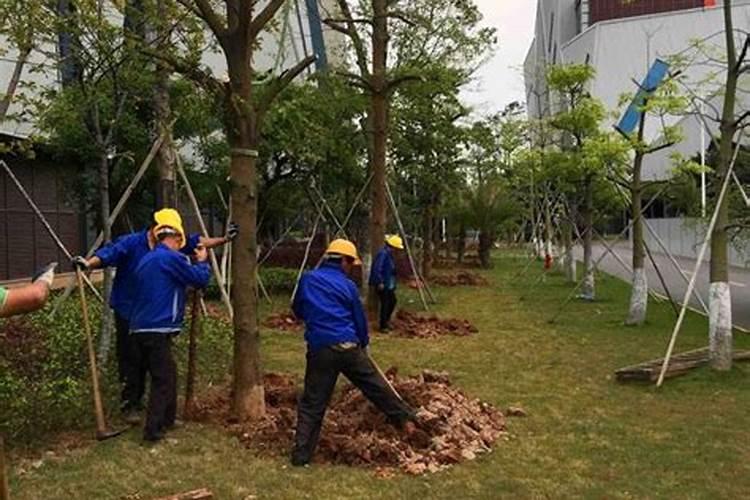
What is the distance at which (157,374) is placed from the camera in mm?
6891

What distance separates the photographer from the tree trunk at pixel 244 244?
7.55 meters

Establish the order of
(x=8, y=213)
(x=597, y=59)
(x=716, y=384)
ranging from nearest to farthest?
(x=716, y=384) < (x=8, y=213) < (x=597, y=59)

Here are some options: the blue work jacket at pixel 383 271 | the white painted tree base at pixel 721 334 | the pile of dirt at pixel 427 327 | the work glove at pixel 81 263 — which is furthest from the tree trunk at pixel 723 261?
the work glove at pixel 81 263

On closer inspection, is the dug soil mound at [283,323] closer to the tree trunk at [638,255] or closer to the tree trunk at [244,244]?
the tree trunk at [638,255]

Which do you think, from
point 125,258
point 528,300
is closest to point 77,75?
point 125,258

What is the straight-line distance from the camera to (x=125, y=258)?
7.59 meters

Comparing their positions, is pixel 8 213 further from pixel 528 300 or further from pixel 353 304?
pixel 353 304

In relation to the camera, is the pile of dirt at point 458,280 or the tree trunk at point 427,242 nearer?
the pile of dirt at point 458,280

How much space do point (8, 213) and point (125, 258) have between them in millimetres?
12928

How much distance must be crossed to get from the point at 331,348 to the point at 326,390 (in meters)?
0.32

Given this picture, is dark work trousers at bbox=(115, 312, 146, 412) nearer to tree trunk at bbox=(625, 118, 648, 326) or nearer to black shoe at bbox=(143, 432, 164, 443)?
black shoe at bbox=(143, 432, 164, 443)

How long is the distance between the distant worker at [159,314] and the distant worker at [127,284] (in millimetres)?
511

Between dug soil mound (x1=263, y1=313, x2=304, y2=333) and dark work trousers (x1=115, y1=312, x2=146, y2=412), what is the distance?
6.64 meters

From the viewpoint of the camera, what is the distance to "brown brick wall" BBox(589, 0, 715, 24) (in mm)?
72312
